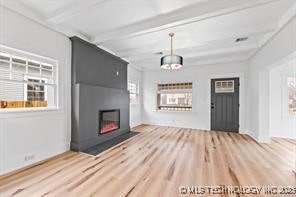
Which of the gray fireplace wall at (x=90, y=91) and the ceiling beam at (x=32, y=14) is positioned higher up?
the ceiling beam at (x=32, y=14)

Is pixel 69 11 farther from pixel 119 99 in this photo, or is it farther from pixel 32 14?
pixel 119 99

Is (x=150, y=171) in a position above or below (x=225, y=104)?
below

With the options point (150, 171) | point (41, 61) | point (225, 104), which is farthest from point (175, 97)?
point (41, 61)

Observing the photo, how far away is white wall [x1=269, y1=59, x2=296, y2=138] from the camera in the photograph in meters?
4.86

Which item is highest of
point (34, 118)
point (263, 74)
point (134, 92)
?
point (263, 74)

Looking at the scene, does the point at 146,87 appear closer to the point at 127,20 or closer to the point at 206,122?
the point at 206,122

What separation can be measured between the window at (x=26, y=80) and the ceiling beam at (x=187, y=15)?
180 cm

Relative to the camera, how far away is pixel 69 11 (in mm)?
2613

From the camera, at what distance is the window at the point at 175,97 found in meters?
6.64

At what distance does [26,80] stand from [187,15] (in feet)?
10.8

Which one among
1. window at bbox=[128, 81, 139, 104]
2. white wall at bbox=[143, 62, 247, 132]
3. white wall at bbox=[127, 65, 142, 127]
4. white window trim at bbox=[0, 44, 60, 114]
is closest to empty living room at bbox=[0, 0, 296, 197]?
white window trim at bbox=[0, 44, 60, 114]

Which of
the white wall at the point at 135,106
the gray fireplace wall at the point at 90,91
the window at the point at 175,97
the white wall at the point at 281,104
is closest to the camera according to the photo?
the gray fireplace wall at the point at 90,91

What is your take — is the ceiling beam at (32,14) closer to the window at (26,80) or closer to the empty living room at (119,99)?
the empty living room at (119,99)

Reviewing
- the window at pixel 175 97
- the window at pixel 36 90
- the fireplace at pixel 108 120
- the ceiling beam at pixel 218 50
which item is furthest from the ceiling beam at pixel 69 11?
the window at pixel 175 97
